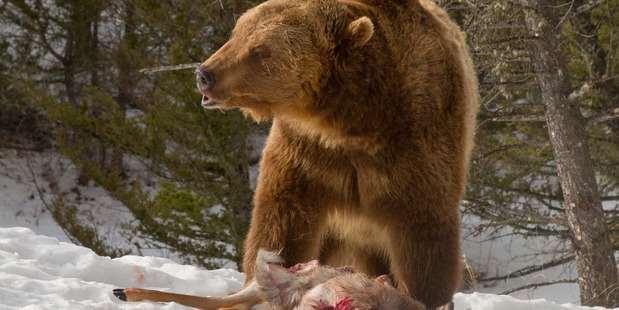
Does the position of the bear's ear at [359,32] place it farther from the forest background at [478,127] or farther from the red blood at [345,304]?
the forest background at [478,127]

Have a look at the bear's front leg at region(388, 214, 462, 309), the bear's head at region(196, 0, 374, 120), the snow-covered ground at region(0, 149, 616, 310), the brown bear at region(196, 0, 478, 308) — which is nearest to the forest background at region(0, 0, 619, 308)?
the snow-covered ground at region(0, 149, 616, 310)

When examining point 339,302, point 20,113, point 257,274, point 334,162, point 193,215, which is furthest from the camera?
point 20,113

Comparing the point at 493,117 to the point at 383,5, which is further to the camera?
the point at 493,117

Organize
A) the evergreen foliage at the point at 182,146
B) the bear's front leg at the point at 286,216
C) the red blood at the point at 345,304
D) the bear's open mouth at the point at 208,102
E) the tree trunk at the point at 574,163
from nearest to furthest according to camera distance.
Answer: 1. the red blood at the point at 345,304
2. the bear's open mouth at the point at 208,102
3. the bear's front leg at the point at 286,216
4. the tree trunk at the point at 574,163
5. the evergreen foliage at the point at 182,146

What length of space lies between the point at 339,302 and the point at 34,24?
16086 millimetres

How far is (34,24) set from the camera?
17.1 m

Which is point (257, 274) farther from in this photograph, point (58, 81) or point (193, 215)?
point (58, 81)

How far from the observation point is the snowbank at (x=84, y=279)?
3.33m

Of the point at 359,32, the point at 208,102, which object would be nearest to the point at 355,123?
the point at 359,32

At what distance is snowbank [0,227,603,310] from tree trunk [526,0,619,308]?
3458 millimetres

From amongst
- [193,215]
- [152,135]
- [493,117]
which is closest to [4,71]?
[152,135]

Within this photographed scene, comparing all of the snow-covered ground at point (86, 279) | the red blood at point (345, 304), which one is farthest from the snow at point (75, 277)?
the red blood at point (345, 304)

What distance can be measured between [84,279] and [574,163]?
18.1 ft

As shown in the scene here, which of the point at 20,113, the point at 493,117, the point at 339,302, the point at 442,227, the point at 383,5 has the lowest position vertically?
the point at 339,302
